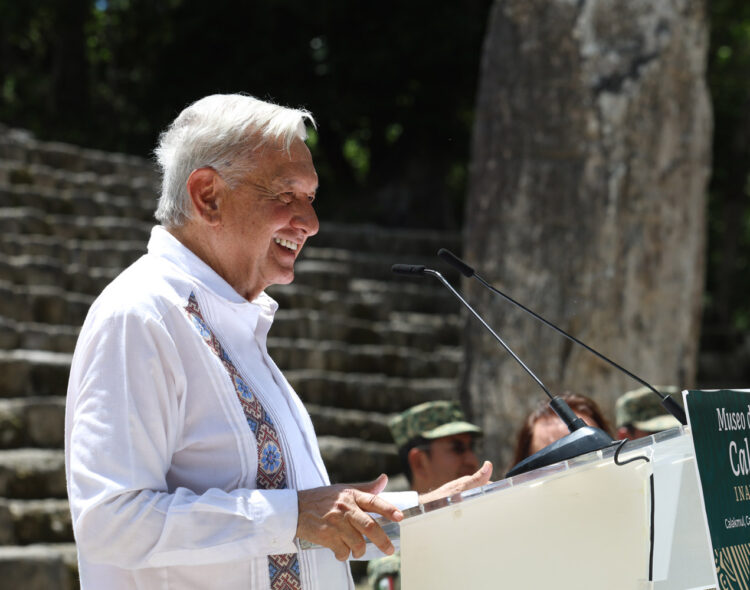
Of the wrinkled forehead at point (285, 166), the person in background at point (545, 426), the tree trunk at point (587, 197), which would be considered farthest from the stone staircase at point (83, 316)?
the wrinkled forehead at point (285, 166)

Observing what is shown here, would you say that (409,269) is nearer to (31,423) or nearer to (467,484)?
(467,484)

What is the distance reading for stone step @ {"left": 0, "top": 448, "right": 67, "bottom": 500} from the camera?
16.5 feet

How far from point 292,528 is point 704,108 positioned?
4.06m

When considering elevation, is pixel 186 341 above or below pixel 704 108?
below

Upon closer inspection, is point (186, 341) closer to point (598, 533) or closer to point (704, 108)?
point (598, 533)

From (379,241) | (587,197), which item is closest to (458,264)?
(587,197)

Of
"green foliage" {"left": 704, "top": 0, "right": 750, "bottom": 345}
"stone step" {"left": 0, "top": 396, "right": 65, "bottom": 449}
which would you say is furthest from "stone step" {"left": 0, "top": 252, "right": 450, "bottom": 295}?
"green foliage" {"left": 704, "top": 0, "right": 750, "bottom": 345}

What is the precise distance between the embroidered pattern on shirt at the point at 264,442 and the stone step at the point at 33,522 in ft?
10.4

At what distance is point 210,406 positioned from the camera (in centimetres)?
183

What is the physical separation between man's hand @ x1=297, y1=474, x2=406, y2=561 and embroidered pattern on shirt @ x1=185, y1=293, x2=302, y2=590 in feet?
0.40

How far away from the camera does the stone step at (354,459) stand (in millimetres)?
6117

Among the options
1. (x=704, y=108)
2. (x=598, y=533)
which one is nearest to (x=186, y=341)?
(x=598, y=533)

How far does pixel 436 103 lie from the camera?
13469 mm

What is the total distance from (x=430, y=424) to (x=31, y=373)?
2.62 metres
